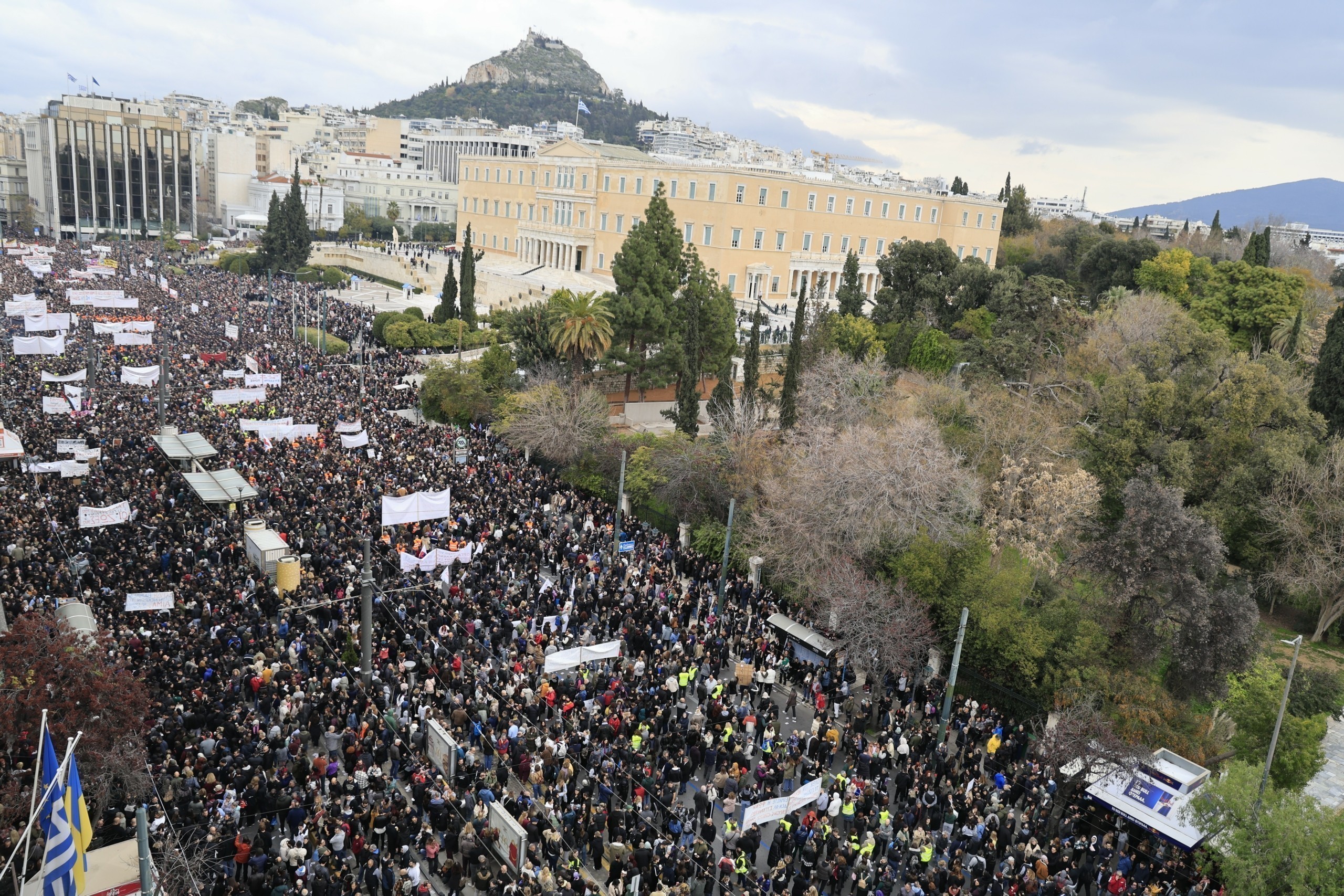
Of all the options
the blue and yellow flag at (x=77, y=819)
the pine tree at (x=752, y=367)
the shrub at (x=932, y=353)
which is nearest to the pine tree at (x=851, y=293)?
the shrub at (x=932, y=353)

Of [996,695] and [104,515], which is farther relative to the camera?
[104,515]

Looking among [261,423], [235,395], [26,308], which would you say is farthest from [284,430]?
[26,308]

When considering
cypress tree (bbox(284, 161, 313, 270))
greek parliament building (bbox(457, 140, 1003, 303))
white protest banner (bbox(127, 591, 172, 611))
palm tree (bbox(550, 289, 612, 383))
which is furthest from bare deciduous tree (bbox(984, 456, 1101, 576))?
cypress tree (bbox(284, 161, 313, 270))

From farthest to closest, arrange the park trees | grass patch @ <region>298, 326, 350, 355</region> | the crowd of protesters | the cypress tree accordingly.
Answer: the cypress tree
grass patch @ <region>298, 326, 350, 355</region>
the park trees
the crowd of protesters

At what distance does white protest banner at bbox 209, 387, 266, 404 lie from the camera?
3231 cm

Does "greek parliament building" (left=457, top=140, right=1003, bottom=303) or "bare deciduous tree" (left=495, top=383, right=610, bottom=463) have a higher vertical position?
"greek parliament building" (left=457, top=140, right=1003, bottom=303)

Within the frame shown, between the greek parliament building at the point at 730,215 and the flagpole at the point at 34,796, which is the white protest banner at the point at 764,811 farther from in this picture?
the greek parliament building at the point at 730,215

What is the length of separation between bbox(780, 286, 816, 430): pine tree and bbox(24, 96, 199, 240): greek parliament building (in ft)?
350

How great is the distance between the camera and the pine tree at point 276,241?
79.5 metres

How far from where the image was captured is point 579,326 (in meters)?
37.6

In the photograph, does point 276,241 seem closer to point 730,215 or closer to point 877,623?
point 730,215

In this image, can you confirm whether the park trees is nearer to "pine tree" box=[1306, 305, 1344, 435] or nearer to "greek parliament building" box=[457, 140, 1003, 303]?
"pine tree" box=[1306, 305, 1344, 435]

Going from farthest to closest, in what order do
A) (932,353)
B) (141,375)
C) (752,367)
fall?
(932,353), (752,367), (141,375)

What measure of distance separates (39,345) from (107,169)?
101m
